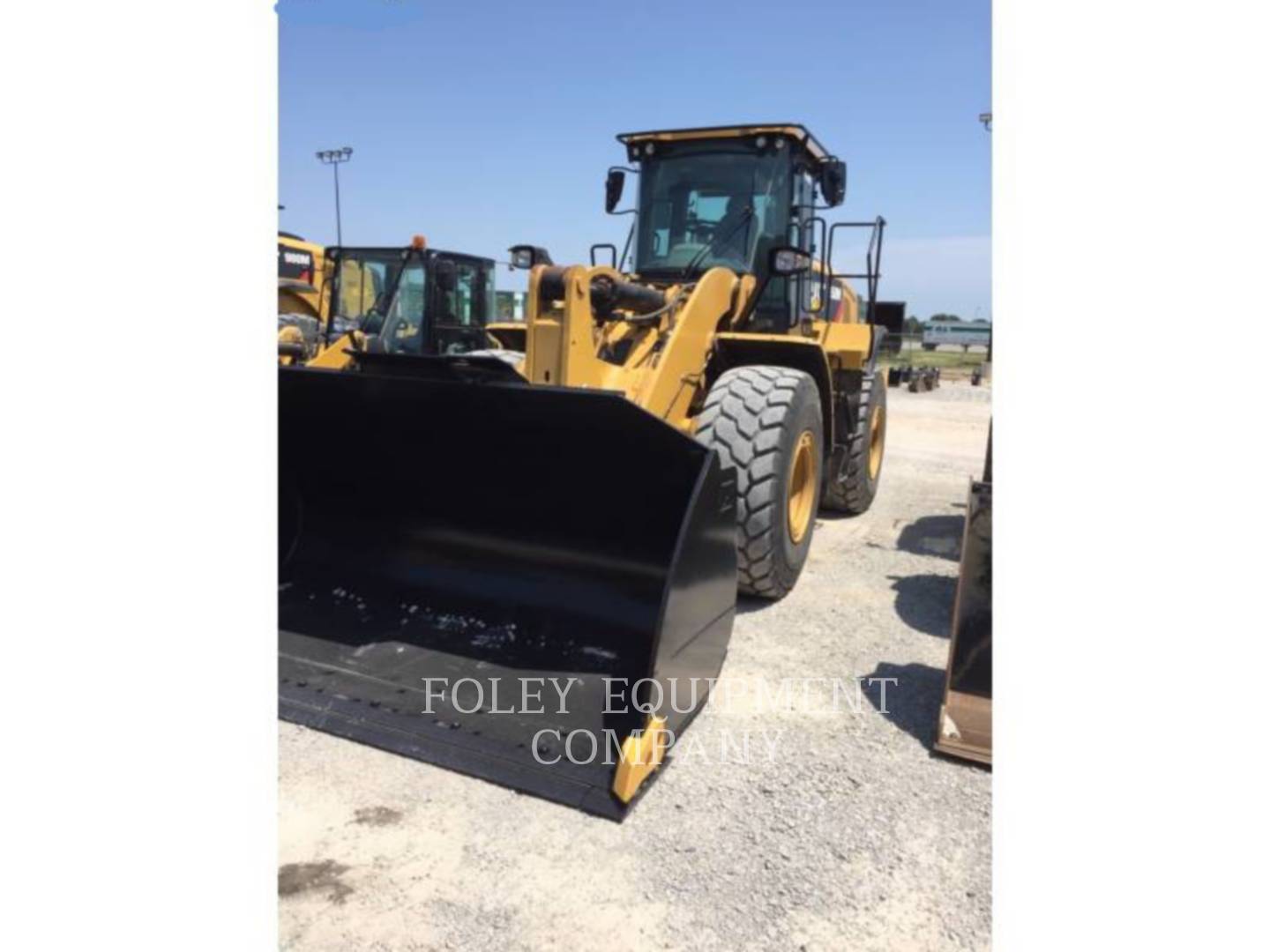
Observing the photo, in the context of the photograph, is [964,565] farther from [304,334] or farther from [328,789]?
[304,334]

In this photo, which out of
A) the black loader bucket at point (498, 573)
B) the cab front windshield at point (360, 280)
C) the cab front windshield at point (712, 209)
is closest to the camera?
the black loader bucket at point (498, 573)

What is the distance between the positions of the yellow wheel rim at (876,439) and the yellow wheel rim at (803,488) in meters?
2.18

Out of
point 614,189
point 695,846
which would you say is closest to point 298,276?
point 614,189

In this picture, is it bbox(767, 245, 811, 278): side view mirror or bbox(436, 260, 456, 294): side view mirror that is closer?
bbox(767, 245, 811, 278): side view mirror

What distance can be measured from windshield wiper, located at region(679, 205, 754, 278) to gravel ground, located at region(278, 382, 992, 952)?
2634mm

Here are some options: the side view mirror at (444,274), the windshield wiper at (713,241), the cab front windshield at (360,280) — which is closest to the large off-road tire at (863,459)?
the windshield wiper at (713,241)

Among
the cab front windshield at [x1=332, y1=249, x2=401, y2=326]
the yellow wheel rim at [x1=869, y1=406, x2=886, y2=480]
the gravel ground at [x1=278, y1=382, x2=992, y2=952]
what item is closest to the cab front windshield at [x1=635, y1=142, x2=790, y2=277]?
the yellow wheel rim at [x1=869, y1=406, x2=886, y2=480]

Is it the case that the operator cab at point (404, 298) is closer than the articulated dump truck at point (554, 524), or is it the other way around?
the articulated dump truck at point (554, 524)

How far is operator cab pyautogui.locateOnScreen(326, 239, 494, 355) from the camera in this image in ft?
25.9

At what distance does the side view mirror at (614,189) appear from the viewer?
542 centimetres

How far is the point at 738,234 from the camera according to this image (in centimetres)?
516

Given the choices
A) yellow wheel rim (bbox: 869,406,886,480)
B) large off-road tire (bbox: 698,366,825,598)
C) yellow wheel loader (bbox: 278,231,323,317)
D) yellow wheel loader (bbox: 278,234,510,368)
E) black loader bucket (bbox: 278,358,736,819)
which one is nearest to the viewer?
black loader bucket (bbox: 278,358,736,819)

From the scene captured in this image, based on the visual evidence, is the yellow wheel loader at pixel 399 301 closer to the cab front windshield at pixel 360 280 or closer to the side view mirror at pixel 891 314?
the cab front windshield at pixel 360 280

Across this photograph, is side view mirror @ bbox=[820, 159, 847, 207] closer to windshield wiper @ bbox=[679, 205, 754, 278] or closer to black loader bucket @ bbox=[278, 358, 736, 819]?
windshield wiper @ bbox=[679, 205, 754, 278]
